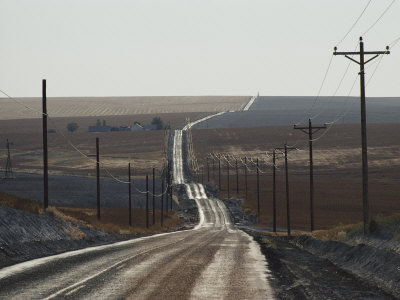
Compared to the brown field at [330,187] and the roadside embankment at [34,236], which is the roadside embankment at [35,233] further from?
the brown field at [330,187]

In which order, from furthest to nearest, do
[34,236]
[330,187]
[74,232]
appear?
[330,187], [74,232], [34,236]

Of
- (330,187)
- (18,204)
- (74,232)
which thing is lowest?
(330,187)

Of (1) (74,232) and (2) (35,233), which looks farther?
(1) (74,232)

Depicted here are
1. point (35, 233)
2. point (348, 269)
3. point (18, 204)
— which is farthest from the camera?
point (18, 204)

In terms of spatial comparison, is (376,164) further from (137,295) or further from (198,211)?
(137,295)

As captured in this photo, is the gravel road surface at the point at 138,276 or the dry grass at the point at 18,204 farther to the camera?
the dry grass at the point at 18,204

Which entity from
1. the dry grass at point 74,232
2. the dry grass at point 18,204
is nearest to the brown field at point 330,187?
the dry grass at point 74,232

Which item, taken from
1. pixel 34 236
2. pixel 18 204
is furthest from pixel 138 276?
pixel 18 204

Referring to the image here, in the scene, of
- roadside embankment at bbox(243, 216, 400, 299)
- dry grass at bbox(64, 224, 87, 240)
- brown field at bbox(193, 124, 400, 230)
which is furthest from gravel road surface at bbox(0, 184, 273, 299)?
brown field at bbox(193, 124, 400, 230)

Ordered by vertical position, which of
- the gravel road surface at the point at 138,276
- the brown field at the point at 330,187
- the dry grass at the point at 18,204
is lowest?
the brown field at the point at 330,187

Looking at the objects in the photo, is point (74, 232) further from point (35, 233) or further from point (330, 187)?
point (330, 187)

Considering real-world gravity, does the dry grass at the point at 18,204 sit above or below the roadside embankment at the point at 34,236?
above
